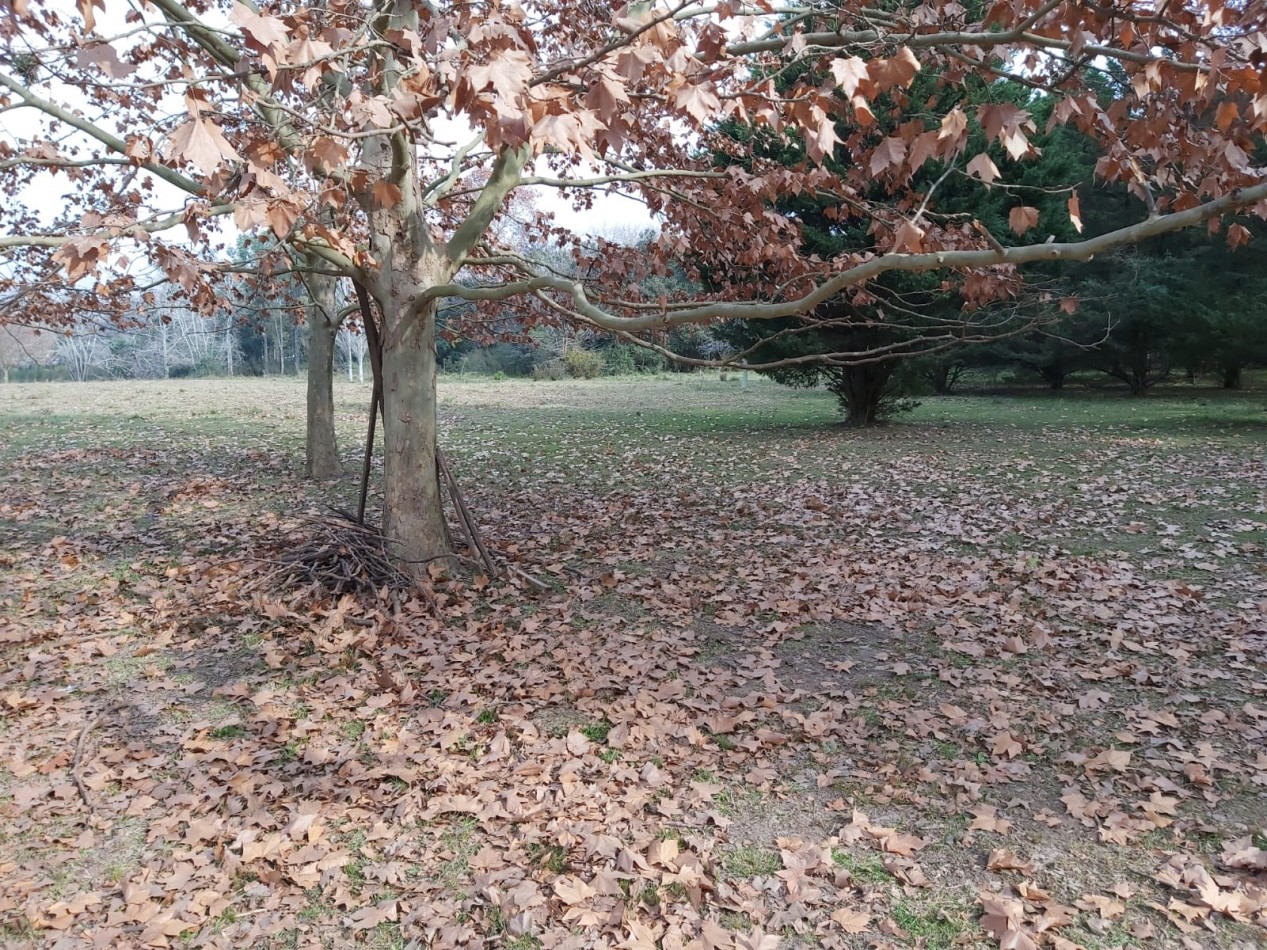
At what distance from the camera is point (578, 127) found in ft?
9.87

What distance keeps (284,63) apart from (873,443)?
11606 millimetres

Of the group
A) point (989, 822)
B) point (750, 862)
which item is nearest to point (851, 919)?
point (750, 862)

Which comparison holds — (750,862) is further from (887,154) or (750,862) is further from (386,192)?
(386,192)

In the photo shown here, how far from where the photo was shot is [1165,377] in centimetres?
2430

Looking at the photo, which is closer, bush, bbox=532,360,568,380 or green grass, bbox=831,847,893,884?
green grass, bbox=831,847,893,884

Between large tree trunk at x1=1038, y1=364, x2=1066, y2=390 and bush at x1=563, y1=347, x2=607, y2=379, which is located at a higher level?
bush at x1=563, y1=347, x2=607, y2=379

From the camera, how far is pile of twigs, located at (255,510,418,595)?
604 cm

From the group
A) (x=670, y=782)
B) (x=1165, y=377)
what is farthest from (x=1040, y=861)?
(x=1165, y=377)

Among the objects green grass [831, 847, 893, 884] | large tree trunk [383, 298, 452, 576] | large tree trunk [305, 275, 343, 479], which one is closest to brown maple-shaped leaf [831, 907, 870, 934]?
green grass [831, 847, 893, 884]

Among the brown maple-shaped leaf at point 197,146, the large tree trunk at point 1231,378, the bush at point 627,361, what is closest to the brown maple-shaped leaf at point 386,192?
the brown maple-shaped leaf at point 197,146

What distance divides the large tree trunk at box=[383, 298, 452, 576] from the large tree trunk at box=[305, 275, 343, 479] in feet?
15.8

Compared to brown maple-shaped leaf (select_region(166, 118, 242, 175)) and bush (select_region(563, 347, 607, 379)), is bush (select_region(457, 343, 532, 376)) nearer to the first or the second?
bush (select_region(563, 347, 607, 379))

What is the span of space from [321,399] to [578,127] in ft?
28.0

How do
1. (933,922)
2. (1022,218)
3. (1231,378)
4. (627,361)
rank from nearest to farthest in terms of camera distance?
(933,922) < (1022,218) < (1231,378) < (627,361)
